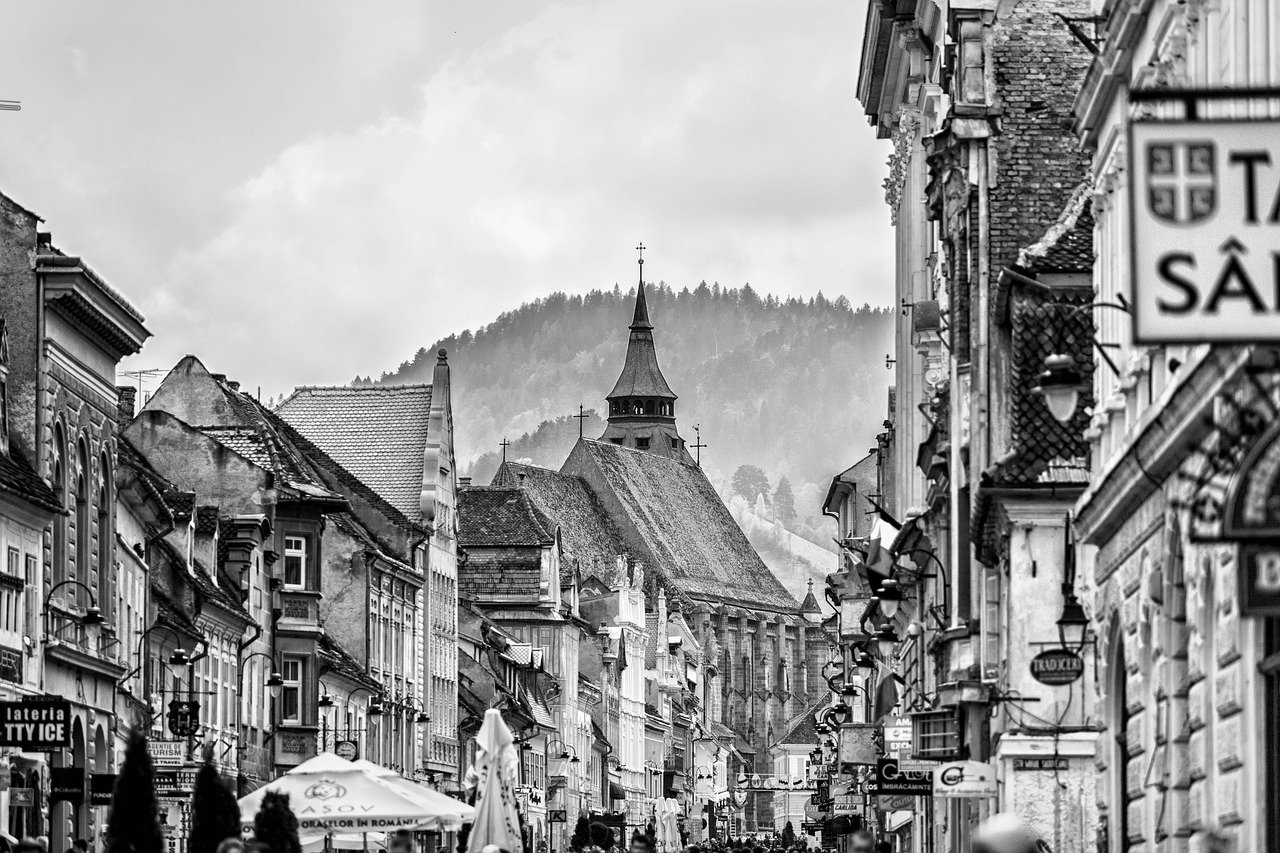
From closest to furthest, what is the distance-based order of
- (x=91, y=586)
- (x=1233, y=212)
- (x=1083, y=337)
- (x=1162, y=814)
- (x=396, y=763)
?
(x=1233, y=212) → (x=1162, y=814) → (x=1083, y=337) → (x=91, y=586) → (x=396, y=763)

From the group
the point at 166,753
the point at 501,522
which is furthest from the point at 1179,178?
the point at 501,522

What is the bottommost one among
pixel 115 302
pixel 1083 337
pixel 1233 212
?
pixel 1233 212

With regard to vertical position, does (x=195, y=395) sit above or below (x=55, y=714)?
above

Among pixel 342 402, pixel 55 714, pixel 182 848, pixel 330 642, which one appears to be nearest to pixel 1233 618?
pixel 55 714

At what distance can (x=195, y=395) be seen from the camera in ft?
257

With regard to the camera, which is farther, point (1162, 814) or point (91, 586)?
point (91, 586)

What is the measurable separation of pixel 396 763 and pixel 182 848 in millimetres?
25087

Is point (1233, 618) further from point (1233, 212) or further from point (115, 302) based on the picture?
point (115, 302)

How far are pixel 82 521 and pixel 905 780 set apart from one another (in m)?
14.6

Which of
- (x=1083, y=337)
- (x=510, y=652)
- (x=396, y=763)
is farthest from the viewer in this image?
(x=510, y=652)

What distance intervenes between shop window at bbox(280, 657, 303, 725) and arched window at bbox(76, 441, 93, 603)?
2348 cm

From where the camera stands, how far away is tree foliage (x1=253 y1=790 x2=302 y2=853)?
2569cm

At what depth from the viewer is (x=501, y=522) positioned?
125688mm

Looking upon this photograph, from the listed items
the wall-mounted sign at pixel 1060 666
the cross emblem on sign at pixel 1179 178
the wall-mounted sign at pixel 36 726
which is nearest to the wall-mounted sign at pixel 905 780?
the wall-mounted sign at pixel 36 726
